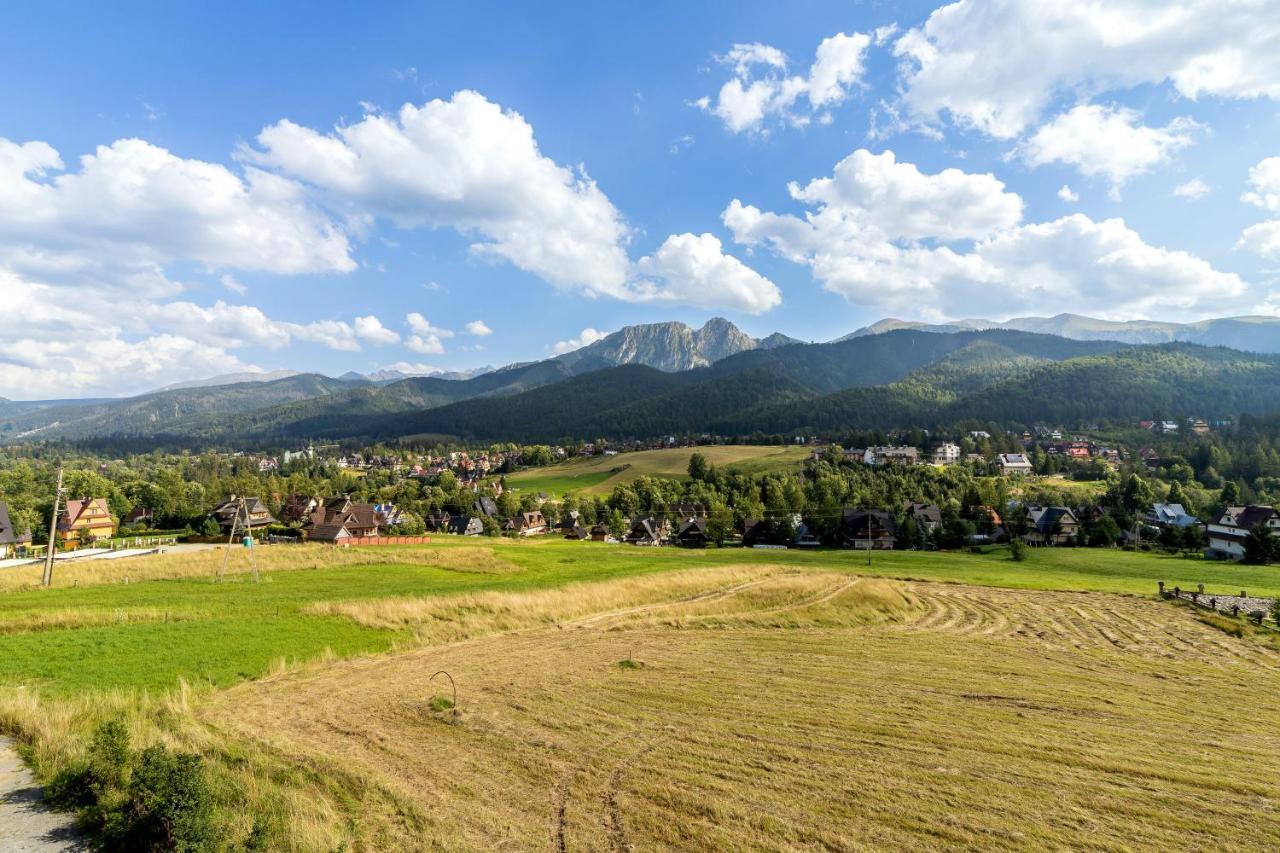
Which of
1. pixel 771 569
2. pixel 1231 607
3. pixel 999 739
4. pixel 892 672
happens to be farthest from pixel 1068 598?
pixel 999 739

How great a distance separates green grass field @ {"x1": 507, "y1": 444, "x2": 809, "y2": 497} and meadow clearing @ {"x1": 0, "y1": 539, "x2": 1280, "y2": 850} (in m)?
115

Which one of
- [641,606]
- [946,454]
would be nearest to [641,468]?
[946,454]

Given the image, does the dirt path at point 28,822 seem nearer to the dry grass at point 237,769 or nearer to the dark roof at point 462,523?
the dry grass at point 237,769

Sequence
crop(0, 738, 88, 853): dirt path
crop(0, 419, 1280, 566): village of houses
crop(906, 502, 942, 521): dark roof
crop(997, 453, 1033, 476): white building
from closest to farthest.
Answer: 1. crop(0, 738, 88, 853): dirt path
2. crop(0, 419, 1280, 566): village of houses
3. crop(906, 502, 942, 521): dark roof
4. crop(997, 453, 1033, 476): white building

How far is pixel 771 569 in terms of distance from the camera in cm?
5456

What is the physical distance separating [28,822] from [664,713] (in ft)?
44.3

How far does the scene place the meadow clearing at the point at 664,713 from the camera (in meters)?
11.0

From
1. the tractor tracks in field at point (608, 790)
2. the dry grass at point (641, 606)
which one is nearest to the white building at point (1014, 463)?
the dry grass at point (641, 606)

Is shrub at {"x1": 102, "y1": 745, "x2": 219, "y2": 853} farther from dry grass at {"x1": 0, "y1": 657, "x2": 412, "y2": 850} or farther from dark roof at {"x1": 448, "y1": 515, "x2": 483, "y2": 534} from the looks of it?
dark roof at {"x1": 448, "y1": 515, "x2": 483, "y2": 534}

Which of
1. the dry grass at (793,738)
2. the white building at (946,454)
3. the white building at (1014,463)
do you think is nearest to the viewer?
the dry grass at (793,738)

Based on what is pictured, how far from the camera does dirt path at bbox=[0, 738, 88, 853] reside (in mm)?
9078

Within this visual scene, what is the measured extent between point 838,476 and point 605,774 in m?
115

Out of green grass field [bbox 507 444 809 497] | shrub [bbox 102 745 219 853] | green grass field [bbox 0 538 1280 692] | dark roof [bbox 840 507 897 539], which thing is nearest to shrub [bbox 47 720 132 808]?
shrub [bbox 102 745 219 853]

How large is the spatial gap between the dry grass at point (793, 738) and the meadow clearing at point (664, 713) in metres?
0.09
